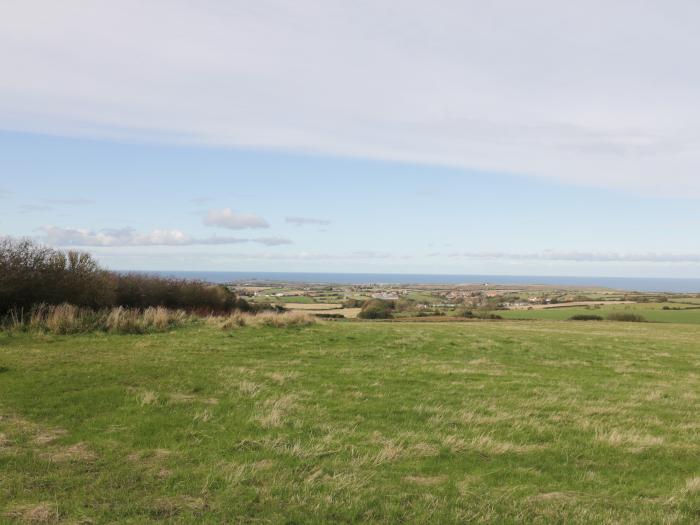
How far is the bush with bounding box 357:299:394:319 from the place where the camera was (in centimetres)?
6294

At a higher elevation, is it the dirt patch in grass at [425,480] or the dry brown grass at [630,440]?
the dirt patch in grass at [425,480]

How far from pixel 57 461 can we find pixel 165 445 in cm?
148

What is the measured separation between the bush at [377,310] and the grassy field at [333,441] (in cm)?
4562

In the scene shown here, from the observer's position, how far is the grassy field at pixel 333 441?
20.6ft

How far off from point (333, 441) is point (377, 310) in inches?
2251

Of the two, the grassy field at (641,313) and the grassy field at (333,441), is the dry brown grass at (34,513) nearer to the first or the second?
the grassy field at (333,441)

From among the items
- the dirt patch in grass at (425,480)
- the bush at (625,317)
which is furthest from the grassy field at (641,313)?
the dirt patch in grass at (425,480)

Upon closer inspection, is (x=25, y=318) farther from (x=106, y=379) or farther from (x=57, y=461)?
(x=57, y=461)

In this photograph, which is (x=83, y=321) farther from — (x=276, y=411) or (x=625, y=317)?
(x=625, y=317)

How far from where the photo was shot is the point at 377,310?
2584 inches

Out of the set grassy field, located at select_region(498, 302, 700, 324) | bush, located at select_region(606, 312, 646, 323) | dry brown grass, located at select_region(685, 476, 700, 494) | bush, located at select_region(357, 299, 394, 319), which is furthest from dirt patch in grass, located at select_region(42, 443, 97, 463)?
bush, located at select_region(606, 312, 646, 323)

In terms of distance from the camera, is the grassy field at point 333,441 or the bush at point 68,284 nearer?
the grassy field at point 333,441

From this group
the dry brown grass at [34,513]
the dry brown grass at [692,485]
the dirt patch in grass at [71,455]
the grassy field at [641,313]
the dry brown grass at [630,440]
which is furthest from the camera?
the grassy field at [641,313]

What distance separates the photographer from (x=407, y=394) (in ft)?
41.1
